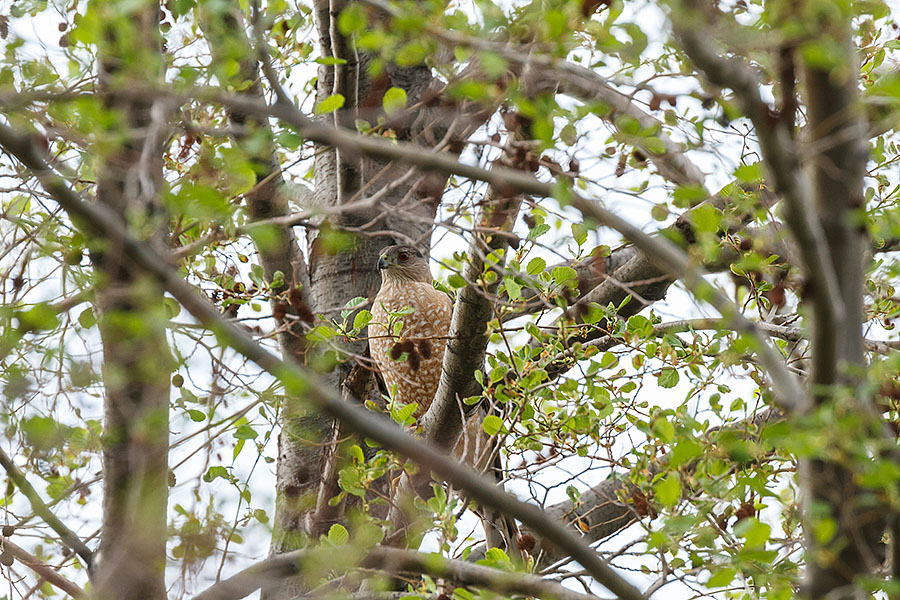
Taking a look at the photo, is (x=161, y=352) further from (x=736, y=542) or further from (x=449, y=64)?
(x=736, y=542)

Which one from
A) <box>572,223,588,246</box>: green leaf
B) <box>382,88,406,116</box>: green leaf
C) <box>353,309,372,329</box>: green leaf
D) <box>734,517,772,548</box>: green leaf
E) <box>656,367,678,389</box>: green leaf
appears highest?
<box>572,223,588,246</box>: green leaf

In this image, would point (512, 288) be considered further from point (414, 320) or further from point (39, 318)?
point (414, 320)

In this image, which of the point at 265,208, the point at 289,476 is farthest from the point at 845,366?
the point at 289,476

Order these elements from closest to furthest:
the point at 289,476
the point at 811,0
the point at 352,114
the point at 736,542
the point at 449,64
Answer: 1. the point at 811,0
2. the point at 449,64
3. the point at 736,542
4. the point at 352,114
5. the point at 289,476

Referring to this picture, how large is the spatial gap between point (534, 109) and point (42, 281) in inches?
82.9

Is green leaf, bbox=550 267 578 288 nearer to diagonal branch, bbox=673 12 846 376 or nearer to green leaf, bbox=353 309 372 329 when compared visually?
green leaf, bbox=353 309 372 329

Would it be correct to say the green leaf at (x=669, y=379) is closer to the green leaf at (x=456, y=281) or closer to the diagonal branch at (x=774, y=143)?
the green leaf at (x=456, y=281)

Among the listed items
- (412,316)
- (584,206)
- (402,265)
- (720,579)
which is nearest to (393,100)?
(584,206)

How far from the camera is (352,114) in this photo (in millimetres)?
3404

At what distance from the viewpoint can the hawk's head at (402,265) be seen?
5086 millimetres

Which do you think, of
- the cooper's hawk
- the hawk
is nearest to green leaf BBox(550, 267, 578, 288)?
the cooper's hawk

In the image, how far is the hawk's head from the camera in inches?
200

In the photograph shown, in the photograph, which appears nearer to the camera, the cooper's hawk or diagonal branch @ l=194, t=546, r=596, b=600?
diagonal branch @ l=194, t=546, r=596, b=600

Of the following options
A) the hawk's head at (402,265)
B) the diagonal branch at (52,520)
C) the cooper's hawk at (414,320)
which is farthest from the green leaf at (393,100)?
the hawk's head at (402,265)
